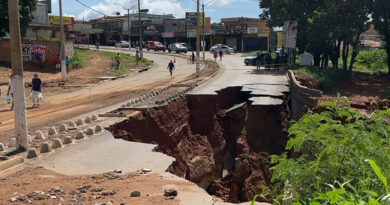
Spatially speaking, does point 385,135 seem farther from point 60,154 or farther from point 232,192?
point 232,192

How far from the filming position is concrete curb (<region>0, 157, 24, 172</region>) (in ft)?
33.7

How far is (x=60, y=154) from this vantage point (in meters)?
11.6

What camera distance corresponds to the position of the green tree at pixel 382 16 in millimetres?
32938

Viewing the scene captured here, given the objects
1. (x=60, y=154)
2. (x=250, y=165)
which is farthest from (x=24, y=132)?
(x=250, y=165)

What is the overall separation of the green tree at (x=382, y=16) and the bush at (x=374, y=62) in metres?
9.02

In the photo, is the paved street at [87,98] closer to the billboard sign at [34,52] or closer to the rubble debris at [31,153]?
the rubble debris at [31,153]

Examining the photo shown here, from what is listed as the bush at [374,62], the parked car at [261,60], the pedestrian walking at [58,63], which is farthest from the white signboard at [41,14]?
the bush at [374,62]

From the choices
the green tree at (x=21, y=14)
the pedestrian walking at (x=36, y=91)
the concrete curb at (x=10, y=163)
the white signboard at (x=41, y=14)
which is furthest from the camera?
the white signboard at (x=41, y=14)

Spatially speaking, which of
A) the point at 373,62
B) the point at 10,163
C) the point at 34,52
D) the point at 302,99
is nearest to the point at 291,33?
the point at 373,62

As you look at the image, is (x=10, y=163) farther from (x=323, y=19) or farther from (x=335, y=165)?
(x=323, y=19)

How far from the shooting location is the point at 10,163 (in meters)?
10.5

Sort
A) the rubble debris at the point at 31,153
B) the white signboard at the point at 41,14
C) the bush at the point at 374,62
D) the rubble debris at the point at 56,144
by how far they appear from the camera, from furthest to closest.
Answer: the white signboard at the point at 41,14 → the bush at the point at 374,62 → the rubble debris at the point at 56,144 → the rubble debris at the point at 31,153

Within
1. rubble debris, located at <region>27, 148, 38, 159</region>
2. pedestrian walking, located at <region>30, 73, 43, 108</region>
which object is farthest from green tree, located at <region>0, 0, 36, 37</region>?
rubble debris, located at <region>27, 148, 38, 159</region>

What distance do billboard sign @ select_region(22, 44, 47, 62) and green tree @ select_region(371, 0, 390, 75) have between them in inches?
1054
